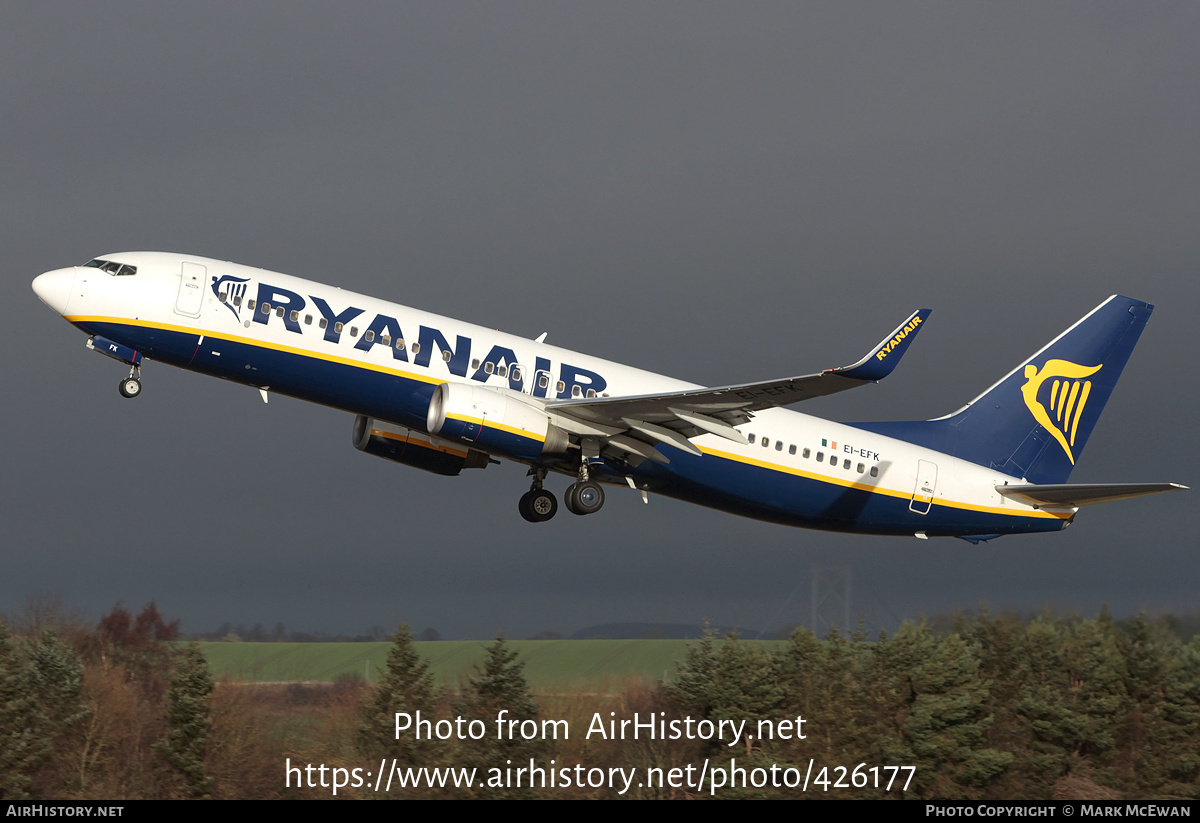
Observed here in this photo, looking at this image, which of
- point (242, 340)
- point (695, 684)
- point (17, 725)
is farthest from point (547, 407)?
point (17, 725)

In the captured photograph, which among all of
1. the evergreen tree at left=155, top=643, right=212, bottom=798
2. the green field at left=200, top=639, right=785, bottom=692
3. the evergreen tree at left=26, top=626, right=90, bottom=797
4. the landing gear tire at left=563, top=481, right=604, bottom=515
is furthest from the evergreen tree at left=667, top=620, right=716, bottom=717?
the landing gear tire at left=563, top=481, right=604, bottom=515

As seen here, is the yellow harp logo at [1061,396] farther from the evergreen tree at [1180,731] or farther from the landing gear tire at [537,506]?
the evergreen tree at [1180,731]

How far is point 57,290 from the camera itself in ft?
93.3

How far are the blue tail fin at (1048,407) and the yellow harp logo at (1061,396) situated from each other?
3 centimetres

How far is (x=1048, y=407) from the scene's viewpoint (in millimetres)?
39469

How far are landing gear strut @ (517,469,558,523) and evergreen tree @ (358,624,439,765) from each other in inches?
1460

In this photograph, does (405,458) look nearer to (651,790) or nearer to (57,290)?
(57,290)

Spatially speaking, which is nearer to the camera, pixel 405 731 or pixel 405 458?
pixel 405 458

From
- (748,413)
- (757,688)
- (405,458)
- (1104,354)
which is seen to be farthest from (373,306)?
(757,688)

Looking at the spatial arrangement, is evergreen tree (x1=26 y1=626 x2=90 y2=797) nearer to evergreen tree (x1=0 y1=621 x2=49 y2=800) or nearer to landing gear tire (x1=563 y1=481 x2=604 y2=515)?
evergreen tree (x1=0 y1=621 x2=49 y2=800)

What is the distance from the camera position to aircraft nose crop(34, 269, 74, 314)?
28.4 metres

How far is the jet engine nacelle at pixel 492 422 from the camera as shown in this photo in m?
28.7
